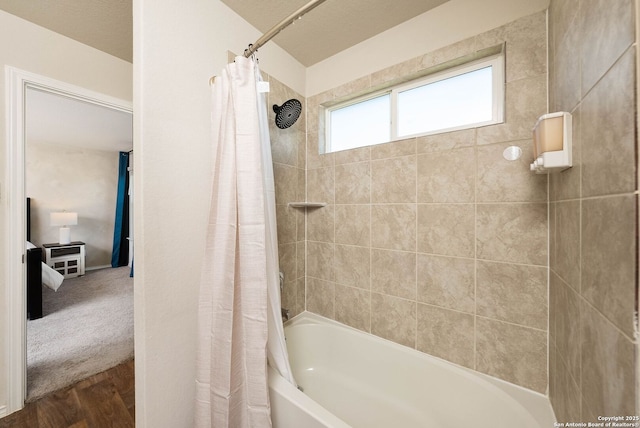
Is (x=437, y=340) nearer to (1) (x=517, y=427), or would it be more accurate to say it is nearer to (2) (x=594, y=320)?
(1) (x=517, y=427)

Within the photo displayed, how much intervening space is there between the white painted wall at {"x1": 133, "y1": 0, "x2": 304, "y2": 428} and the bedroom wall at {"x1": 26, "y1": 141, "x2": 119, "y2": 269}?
4.69m

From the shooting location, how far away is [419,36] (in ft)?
4.29

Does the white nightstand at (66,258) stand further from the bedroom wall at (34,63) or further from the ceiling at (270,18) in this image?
the ceiling at (270,18)

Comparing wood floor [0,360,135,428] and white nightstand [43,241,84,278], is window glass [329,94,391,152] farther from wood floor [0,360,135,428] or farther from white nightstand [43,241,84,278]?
white nightstand [43,241,84,278]

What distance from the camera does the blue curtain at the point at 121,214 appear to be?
15.0ft

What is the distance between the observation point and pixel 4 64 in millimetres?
1266

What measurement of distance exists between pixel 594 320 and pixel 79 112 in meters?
4.36

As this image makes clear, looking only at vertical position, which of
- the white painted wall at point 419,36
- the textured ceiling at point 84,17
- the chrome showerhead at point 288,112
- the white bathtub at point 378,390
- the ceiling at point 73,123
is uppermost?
the ceiling at point 73,123

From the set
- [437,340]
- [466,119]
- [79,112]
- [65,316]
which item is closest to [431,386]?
[437,340]

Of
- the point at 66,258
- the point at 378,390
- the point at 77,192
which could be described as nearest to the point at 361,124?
the point at 378,390

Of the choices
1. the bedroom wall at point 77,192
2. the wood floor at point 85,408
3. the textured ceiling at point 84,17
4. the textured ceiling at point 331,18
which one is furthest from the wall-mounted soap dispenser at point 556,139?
the bedroom wall at point 77,192

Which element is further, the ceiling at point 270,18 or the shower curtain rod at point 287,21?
the ceiling at point 270,18

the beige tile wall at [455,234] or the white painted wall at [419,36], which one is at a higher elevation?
the white painted wall at [419,36]

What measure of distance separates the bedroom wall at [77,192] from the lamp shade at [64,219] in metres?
0.33
